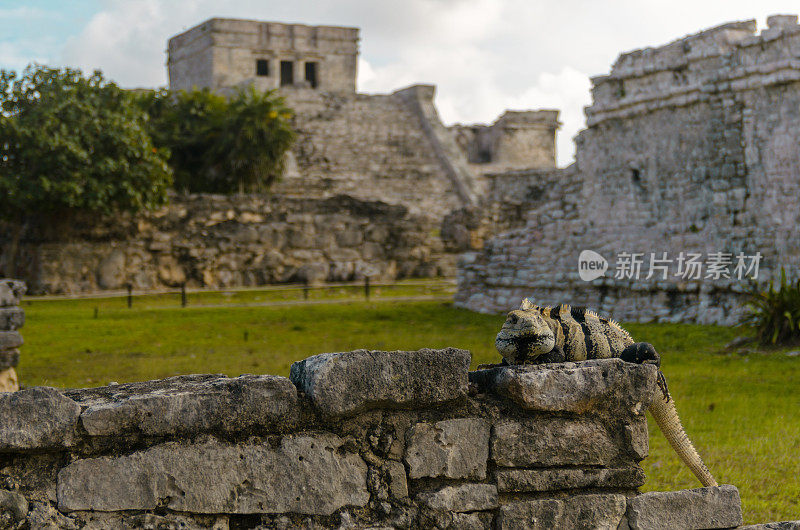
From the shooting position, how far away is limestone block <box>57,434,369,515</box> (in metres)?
2.95

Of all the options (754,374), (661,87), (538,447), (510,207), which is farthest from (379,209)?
(538,447)

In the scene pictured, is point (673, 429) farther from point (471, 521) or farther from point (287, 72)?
point (287, 72)

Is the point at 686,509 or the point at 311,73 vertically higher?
the point at 311,73

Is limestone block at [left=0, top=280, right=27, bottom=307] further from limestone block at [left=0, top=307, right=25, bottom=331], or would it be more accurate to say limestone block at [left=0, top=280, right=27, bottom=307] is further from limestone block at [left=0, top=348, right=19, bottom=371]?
limestone block at [left=0, top=348, right=19, bottom=371]

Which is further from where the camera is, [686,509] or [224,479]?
[686,509]

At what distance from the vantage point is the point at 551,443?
3.41 meters

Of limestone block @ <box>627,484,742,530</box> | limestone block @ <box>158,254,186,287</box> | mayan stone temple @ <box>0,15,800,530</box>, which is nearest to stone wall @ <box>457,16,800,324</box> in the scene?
mayan stone temple @ <box>0,15,800,530</box>

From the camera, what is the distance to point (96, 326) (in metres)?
13.1

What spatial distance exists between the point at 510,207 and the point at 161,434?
60.6 feet

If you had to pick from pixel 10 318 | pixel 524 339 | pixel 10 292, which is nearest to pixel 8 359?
pixel 10 318

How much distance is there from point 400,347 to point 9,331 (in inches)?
167

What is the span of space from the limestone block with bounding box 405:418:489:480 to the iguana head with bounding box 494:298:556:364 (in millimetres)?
510

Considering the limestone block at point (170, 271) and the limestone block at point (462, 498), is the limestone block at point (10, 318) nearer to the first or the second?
the limestone block at point (462, 498)

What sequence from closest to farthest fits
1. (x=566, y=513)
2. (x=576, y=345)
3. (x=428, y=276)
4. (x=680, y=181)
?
(x=566, y=513) < (x=576, y=345) < (x=680, y=181) < (x=428, y=276)
